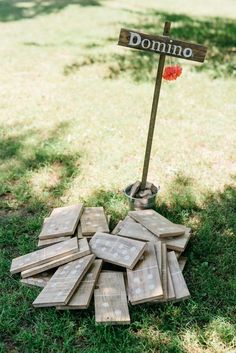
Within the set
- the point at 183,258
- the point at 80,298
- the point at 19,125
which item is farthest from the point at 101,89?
the point at 80,298

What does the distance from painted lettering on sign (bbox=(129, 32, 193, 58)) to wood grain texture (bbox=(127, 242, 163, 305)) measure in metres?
1.60

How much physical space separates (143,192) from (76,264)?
1168 mm

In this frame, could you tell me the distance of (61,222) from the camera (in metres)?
3.79

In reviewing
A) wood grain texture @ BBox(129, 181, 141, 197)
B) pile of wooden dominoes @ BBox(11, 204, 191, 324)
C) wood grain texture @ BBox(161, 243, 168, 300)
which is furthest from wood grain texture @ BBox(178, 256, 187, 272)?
wood grain texture @ BBox(129, 181, 141, 197)

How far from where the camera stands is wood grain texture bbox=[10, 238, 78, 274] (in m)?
3.37

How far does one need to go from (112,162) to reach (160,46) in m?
1.96

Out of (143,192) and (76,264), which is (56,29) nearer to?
(143,192)

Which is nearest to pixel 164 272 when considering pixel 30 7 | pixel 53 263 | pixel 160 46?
pixel 53 263

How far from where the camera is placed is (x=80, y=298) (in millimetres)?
3049

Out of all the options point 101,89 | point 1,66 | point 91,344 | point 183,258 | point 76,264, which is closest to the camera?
point 91,344

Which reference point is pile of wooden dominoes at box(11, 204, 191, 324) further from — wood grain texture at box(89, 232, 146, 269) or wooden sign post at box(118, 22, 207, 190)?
wooden sign post at box(118, 22, 207, 190)

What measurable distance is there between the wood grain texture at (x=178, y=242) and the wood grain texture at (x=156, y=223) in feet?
0.15

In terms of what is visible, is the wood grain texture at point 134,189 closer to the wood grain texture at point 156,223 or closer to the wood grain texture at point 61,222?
the wood grain texture at point 156,223

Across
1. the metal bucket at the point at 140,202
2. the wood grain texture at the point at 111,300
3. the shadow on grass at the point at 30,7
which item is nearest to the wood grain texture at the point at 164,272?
the wood grain texture at the point at 111,300
